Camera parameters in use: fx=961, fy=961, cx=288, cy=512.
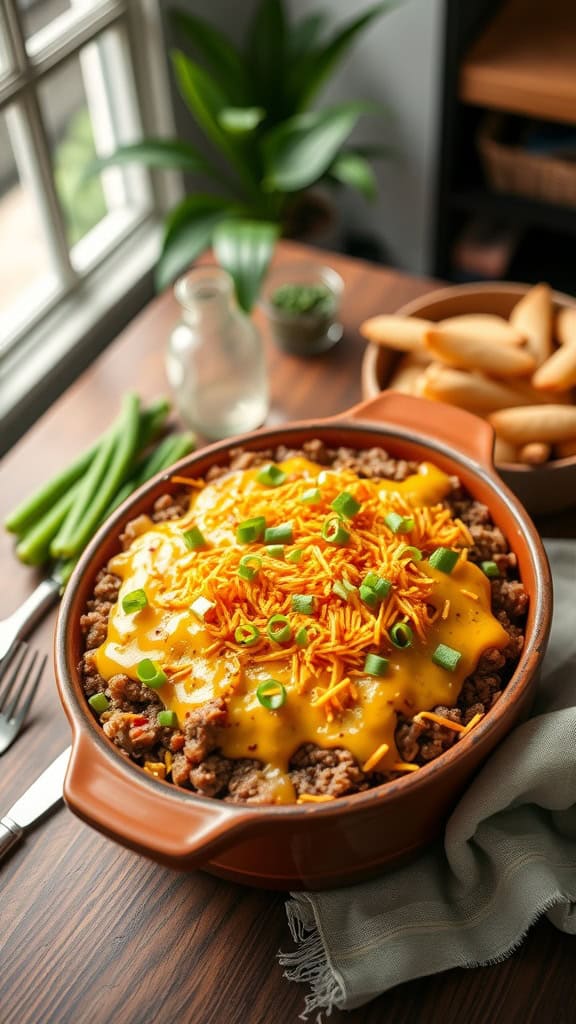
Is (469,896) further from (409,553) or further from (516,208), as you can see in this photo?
(516,208)

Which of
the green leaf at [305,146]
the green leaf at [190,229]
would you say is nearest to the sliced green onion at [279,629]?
the green leaf at [190,229]

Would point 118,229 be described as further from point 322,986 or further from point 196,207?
point 322,986

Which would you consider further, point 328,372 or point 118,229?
point 118,229

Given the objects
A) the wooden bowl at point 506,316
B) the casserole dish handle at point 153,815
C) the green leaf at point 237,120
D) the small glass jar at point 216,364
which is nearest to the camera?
the casserole dish handle at point 153,815

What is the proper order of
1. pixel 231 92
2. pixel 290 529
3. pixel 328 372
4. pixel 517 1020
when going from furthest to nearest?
1. pixel 231 92
2. pixel 328 372
3. pixel 290 529
4. pixel 517 1020

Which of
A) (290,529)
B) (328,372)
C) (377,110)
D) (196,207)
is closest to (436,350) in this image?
(328,372)

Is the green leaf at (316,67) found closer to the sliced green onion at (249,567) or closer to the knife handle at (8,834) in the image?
the sliced green onion at (249,567)

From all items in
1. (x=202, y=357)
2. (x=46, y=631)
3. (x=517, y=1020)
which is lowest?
(x=517, y=1020)
